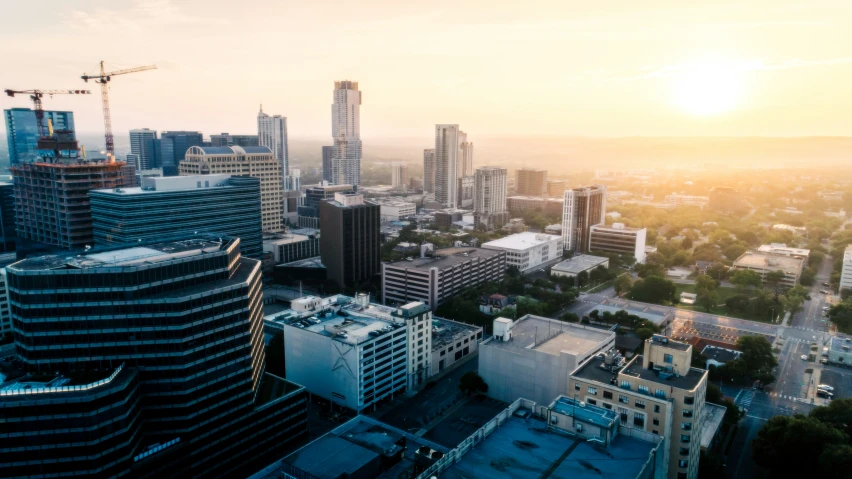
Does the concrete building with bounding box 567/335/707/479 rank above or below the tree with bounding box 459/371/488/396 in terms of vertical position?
above

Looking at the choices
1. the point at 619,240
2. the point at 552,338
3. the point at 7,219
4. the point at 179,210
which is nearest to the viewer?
the point at 552,338

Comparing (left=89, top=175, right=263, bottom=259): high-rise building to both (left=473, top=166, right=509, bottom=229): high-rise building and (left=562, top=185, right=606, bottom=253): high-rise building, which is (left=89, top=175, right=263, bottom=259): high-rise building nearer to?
(left=562, top=185, right=606, bottom=253): high-rise building

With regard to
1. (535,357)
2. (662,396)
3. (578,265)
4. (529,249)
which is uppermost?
(662,396)

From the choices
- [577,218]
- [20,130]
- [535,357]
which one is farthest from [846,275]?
[20,130]

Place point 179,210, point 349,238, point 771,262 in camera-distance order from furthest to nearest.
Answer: point 771,262, point 349,238, point 179,210

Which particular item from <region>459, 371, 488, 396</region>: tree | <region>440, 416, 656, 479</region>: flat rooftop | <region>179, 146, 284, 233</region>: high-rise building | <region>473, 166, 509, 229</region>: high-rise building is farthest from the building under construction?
<region>473, 166, 509, 229</region>: high-rise building

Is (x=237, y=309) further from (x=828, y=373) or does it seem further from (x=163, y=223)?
(x=828, y=373)

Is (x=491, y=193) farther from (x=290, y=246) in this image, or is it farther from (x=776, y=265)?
(x=776, y=265)
